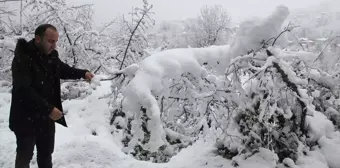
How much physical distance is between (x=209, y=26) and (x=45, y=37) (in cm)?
3083

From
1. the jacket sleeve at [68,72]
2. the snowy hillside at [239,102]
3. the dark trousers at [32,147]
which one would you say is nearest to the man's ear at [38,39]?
the jacket sleeve at [68,72]

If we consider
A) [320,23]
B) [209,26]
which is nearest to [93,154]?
[209,26]

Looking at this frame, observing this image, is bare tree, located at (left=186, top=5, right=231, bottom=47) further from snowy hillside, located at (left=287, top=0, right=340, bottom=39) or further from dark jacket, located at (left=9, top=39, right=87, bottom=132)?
dark jacket, located at (left=9, top=39, right=87, bottom=132)

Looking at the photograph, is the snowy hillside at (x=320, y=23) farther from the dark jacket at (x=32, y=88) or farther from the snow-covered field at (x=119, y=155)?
the dark jacket at (x=32, y=88)

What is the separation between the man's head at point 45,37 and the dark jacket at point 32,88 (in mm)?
51

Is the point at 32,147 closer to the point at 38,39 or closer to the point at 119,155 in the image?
the point at 38,39

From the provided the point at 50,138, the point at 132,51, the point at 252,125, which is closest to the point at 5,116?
the point at 50,138

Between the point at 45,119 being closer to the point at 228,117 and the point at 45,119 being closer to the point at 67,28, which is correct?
the point at 228,117

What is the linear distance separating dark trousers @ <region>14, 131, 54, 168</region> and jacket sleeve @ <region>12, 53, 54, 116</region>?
0.32 metres

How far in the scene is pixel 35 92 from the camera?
2.37 metres

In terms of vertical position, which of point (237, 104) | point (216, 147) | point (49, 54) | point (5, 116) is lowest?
point (5, 116)

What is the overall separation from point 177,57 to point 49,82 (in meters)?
1.31

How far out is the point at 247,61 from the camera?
3023mm

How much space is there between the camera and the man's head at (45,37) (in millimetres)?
2502
